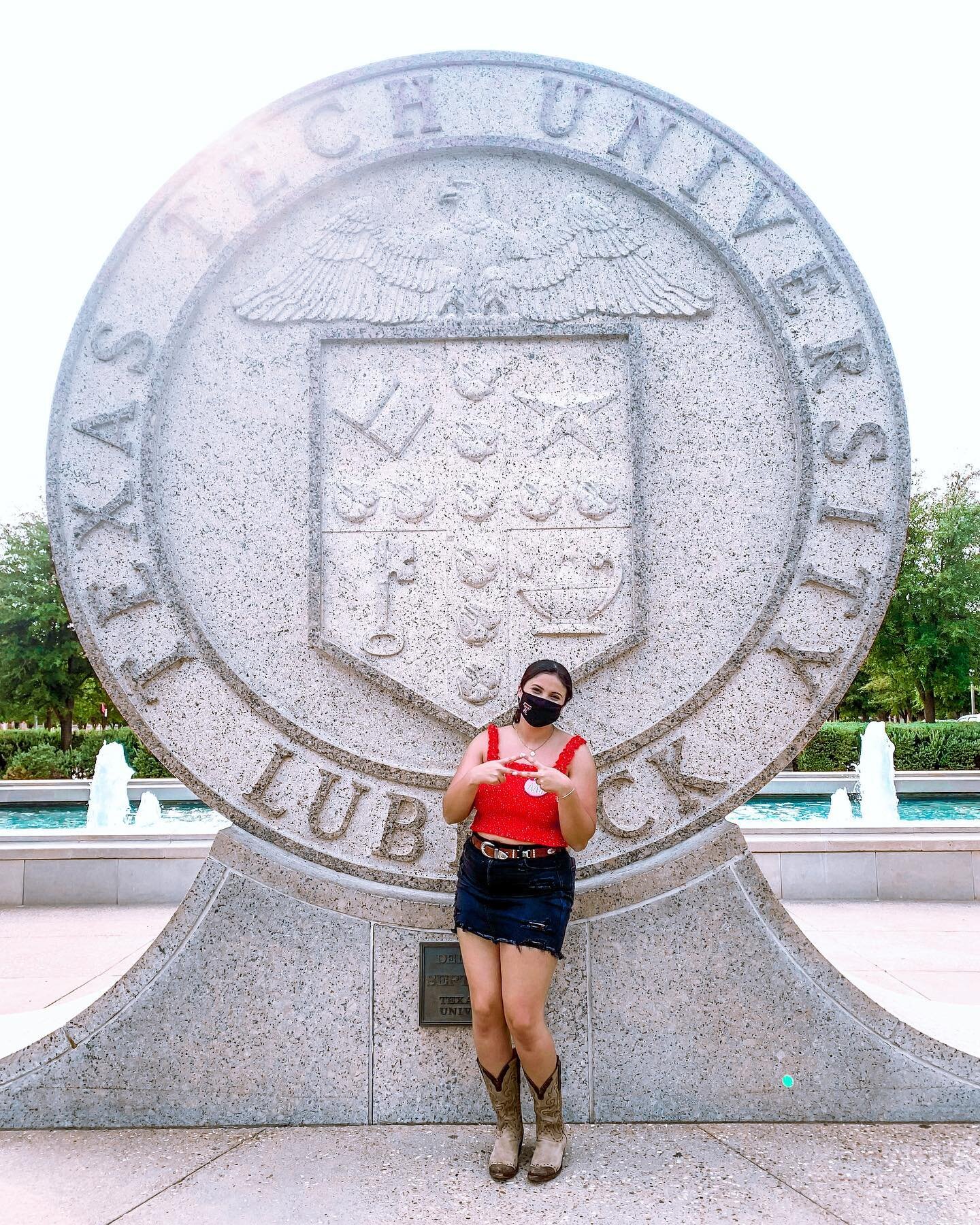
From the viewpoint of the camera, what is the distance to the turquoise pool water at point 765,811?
13.2 meters

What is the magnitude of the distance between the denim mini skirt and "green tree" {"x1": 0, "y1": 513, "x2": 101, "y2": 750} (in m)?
22.3

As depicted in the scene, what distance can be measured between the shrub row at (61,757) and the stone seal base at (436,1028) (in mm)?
16625

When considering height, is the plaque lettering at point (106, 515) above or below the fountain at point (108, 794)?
above

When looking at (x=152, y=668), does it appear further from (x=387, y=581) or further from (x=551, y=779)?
(x=551, y=779)

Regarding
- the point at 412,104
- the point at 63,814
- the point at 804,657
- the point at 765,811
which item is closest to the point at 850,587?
the point at 804,657

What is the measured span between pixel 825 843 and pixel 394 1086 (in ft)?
16.6

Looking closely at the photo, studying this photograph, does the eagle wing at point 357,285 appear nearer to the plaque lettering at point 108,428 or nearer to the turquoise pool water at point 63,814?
the plaque lettering at point 108,428

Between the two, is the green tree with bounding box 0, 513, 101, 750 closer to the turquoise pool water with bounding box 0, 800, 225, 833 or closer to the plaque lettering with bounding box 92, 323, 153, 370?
the turquoise pool water with bounding box 0, 800, 225, 833

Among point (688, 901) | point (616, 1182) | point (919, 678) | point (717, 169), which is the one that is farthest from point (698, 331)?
point (919, 678)

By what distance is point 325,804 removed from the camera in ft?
12.6

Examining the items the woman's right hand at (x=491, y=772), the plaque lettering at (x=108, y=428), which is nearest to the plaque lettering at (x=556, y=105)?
the plaque lettering at (x=108, y=428)

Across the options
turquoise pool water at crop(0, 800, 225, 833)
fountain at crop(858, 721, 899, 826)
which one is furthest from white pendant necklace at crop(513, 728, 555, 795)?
turquoise pool water at crop(0, 800, 225, 833)

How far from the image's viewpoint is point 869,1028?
11.9 feet

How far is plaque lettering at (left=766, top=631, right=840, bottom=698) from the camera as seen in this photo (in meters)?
3.86
